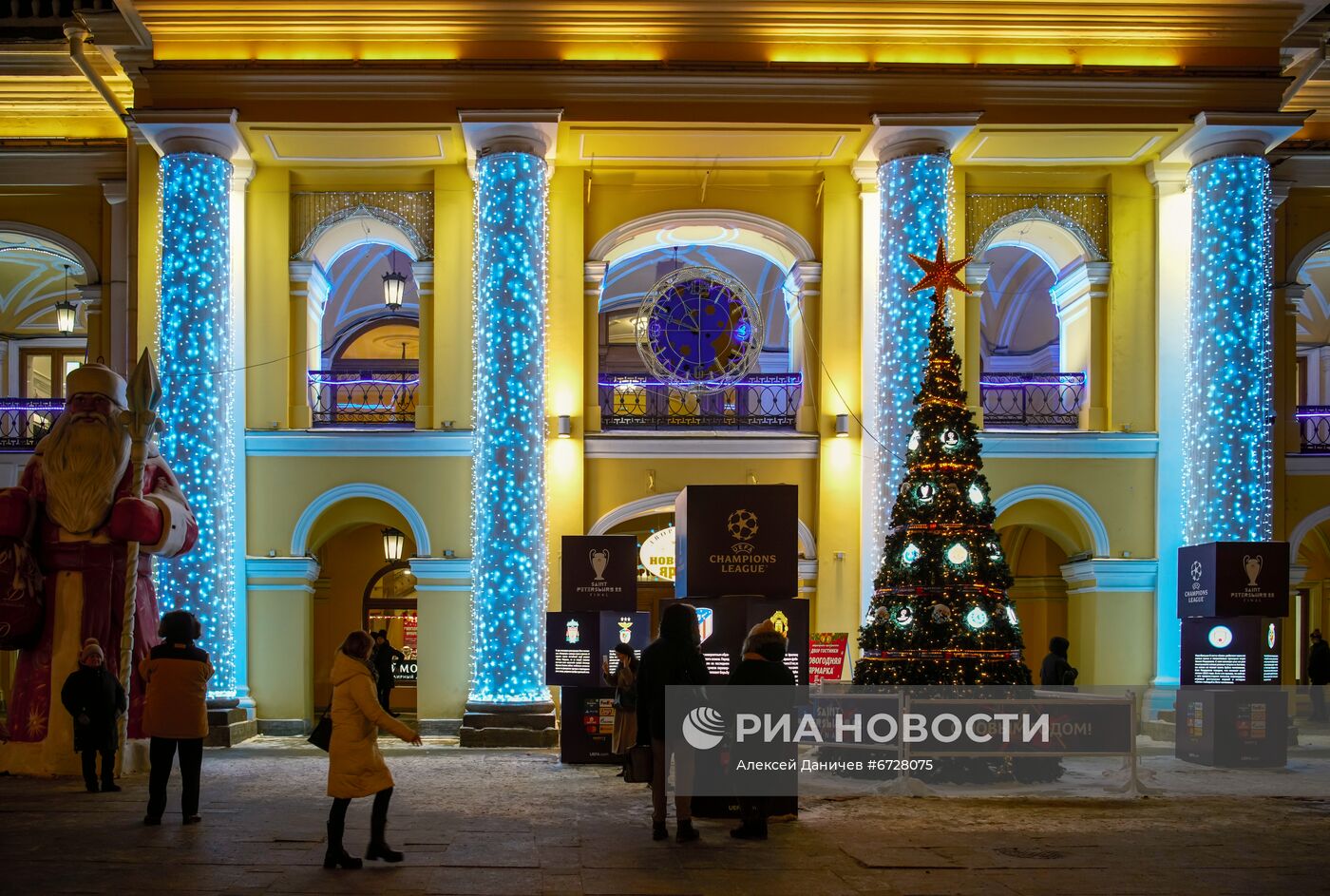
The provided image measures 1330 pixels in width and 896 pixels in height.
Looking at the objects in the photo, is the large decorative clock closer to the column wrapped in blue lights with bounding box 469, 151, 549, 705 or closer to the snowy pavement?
the column wrapped in blue lights with bounding box 469, 151, 549, 705

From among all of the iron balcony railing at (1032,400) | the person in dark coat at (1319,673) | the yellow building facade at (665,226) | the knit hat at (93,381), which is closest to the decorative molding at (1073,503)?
the yellow building facade at (665,226)

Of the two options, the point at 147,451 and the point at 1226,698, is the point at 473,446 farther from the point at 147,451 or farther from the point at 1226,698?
Answer: the point at 1226,698

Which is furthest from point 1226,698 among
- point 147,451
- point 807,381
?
point 147,451

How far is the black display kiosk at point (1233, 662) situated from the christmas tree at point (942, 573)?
10.2ft

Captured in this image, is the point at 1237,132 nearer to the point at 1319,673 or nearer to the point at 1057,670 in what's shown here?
the point at 1057,670

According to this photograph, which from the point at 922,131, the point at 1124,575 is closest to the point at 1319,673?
the point at 1124,575

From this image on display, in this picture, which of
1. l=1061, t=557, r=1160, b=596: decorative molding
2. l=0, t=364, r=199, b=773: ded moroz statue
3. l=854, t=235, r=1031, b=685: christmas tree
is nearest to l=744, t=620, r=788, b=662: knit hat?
l=854, t=235, r=1031, b=685: christmas tree

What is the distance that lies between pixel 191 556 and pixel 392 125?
6272mm

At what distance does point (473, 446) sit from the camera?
2020cm

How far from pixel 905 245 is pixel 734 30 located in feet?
12.0

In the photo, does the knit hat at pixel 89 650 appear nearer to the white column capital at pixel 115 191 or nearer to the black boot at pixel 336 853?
the black boot at pixel 336 853

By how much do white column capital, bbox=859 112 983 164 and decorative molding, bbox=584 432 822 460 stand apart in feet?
14.0

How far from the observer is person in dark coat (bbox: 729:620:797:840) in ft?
34.0

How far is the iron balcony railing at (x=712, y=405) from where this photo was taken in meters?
21.3
